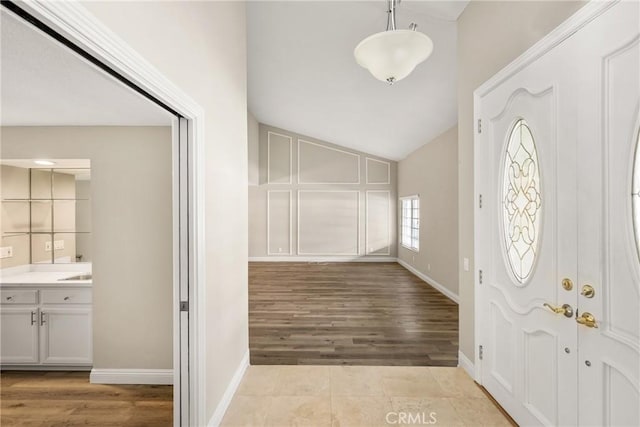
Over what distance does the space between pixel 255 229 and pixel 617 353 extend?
7.86 metres

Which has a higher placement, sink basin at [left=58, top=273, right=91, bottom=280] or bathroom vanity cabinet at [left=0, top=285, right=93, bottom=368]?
sink basin at [left=58, top=273, right=91, bottom=280]

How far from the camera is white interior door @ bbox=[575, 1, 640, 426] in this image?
1.20m

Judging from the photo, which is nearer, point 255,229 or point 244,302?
point 244,302

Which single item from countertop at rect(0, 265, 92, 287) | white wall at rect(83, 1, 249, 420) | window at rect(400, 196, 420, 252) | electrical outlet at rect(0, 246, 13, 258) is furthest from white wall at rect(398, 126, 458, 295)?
electrical outlet at rect(0, 246, 13, 258)

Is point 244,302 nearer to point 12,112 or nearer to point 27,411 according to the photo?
point 27,411

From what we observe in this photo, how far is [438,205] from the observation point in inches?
216

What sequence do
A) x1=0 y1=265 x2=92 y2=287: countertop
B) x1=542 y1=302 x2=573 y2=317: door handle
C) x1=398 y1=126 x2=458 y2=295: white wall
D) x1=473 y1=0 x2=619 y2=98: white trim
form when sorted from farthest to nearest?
x1=398 y1=126 x2=458 y2=295: white wall, x1=0 y1=265 x2=92 y2=287: countertop, x1=542 y1=302 x2=573 y2=317: door handle, x1=473 y1=0 x2=619 y2=98: white trim

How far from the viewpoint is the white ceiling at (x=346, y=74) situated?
2.92m

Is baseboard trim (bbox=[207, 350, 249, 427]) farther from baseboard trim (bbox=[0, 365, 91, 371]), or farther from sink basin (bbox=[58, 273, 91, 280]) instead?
sink basin (bbox=[58, 273, 91, 280])

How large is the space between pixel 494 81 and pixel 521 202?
2.95ft

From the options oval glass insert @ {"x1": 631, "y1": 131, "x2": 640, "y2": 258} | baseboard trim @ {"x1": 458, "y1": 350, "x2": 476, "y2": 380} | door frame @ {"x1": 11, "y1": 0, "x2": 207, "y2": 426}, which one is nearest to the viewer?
oval glass insert @ {"x1": 631, "y1": 131, "x2": 640, "y2": 258}

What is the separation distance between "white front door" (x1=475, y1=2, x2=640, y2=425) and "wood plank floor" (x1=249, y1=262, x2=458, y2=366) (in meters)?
1.02

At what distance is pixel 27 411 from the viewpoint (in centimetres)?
213

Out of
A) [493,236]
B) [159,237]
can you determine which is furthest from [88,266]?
[493,236]
